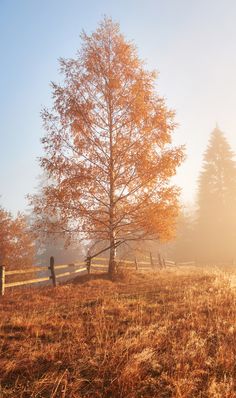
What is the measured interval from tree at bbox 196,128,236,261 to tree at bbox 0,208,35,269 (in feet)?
80.2

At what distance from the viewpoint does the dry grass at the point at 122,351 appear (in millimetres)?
3895

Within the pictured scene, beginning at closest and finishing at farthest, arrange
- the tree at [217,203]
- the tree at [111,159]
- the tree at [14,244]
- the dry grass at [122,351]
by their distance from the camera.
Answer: the dry grass at [122,351], the tree at [111,159], the tree at [14,244], the tree at [217,203]

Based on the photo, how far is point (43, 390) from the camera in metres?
3.81

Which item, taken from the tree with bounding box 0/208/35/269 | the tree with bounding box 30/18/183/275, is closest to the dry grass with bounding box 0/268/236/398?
Result: the tree with bounding box 30/18/183/275

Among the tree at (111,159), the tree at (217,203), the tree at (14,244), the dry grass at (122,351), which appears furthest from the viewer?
the tree at (217,203)

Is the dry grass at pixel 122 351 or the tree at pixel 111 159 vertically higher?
the tree at pixel 111 159

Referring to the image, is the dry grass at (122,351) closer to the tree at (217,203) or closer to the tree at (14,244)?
the tree at (14,244)

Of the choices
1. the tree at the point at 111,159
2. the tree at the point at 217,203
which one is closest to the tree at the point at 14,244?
the tree at the point at 111,159

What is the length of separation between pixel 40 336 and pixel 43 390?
6.68ft

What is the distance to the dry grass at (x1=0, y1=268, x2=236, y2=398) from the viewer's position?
3.89 metres

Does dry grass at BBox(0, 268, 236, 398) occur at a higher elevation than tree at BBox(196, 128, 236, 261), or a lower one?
lower

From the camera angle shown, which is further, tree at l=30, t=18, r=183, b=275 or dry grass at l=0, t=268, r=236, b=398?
tree at l=30, t=18, r=183, b=275

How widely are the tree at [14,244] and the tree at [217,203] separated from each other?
962 inches

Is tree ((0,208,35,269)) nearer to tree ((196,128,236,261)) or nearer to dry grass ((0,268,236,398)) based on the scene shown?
dry grass ((0,268,236,398))
